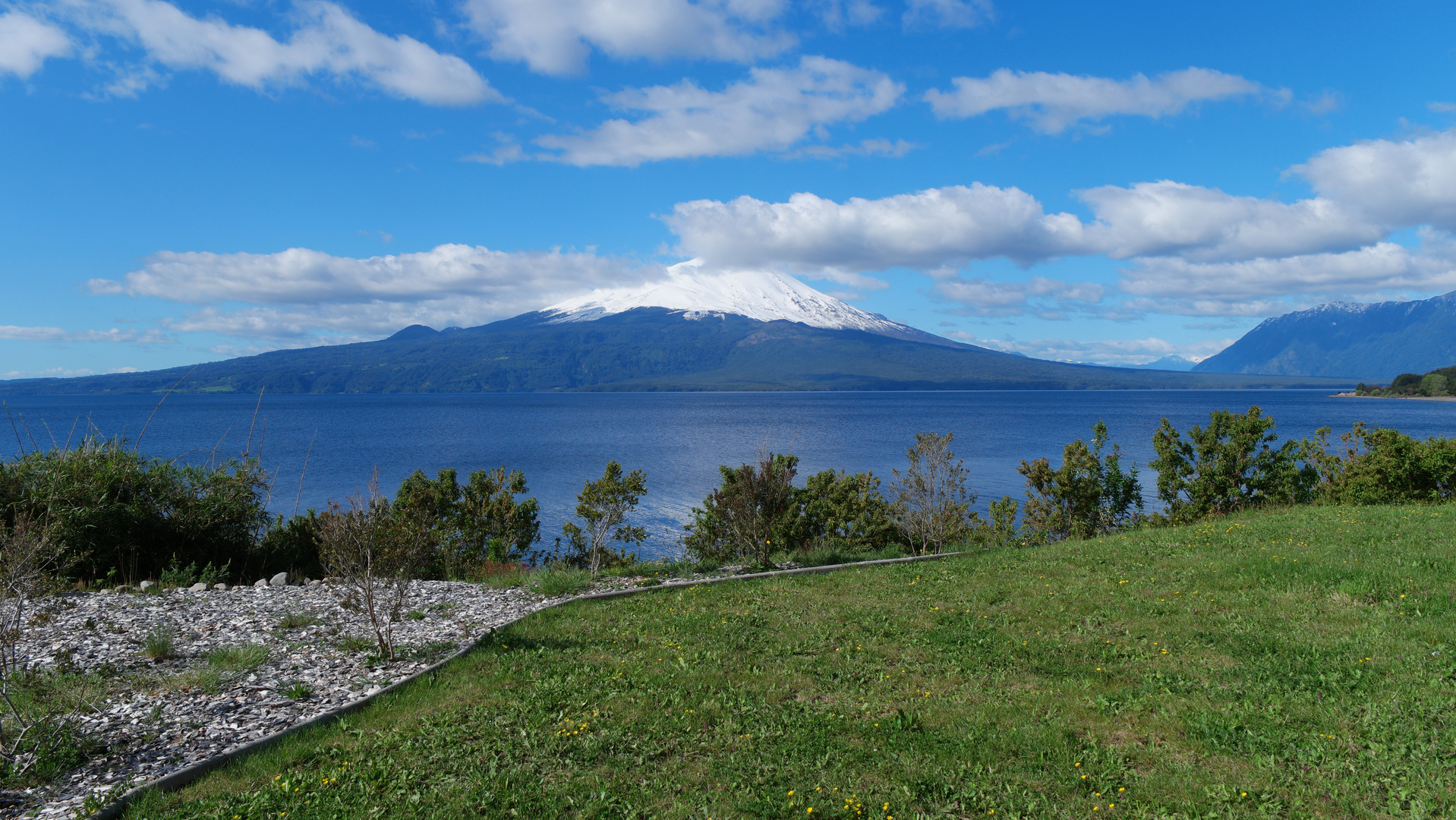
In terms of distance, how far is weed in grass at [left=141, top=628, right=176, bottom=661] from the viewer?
878 cm

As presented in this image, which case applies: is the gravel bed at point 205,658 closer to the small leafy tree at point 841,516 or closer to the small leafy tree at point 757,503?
the small leafy tree at point 757,503

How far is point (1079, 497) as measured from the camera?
22469 millimetres

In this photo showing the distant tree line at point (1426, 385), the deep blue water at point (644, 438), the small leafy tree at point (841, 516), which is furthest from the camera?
the distant tree line at point (1426, 385)

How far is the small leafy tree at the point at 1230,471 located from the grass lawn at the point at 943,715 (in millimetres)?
10418

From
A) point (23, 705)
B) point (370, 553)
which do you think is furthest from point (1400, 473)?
point (23, 705)

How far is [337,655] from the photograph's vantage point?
9.14 metres

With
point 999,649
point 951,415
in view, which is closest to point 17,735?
point 999,649

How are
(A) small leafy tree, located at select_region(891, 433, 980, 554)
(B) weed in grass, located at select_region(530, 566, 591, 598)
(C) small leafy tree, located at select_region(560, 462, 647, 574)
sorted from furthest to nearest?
(C) small leafy tree, located at select_region(560, 462, 647, 574), (A) small leafy tree, located at select_region(891, 433, 980, 554), (B) weed in grass, located at select_region(530, 566, 591, 598)

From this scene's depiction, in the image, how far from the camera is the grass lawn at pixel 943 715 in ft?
18.4

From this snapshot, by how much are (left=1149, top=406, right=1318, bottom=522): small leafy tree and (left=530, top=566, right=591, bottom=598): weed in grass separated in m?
17.5

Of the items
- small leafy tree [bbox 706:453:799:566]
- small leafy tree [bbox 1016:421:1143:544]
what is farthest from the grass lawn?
small leafy tree [bbox 1016:421:1143:544]

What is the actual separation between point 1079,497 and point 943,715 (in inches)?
700

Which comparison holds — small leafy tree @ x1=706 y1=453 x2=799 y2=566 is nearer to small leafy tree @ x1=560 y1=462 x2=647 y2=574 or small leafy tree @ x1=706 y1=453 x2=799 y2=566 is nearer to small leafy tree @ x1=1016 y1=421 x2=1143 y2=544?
small leafy tree @ x1=560 y1=462 x2=647 y2=574

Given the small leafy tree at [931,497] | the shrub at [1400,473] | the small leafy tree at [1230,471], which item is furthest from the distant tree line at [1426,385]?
the small leafy tree at [931,497]
